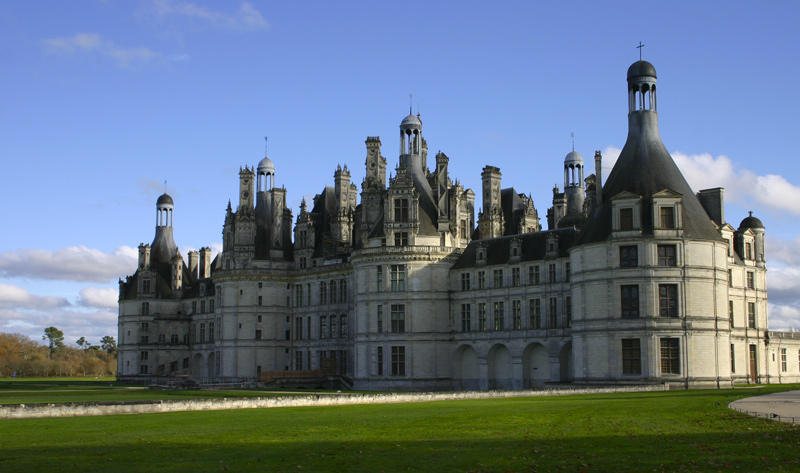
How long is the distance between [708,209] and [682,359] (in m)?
14.2

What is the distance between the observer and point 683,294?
57.2 meters

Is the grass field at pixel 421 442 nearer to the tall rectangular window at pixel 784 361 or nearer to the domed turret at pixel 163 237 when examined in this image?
the tall rectangular window at pixel 784 361

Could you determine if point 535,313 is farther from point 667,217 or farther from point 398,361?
point 667,217

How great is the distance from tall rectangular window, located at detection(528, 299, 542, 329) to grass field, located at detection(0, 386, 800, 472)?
108 feet

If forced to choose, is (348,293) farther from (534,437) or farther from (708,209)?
(534,437)

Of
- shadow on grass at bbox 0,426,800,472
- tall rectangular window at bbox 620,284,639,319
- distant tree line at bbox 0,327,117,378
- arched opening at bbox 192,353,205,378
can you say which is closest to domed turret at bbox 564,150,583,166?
tall rectangular window at bbox 620,284,639,319

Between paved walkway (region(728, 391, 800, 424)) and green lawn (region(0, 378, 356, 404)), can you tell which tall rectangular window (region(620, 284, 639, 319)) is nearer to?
paved walkway (region(728, 391, 800, 424))

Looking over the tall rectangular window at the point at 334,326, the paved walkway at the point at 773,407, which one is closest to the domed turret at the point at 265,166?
the tall rectangular window at the point at 334,326

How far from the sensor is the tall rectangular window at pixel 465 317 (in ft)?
237

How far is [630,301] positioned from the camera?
58.0m

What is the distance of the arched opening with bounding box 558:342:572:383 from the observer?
65.1 metres

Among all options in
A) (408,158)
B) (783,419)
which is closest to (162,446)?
(783,419)

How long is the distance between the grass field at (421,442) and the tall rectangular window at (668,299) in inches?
961

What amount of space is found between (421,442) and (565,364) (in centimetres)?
4369
